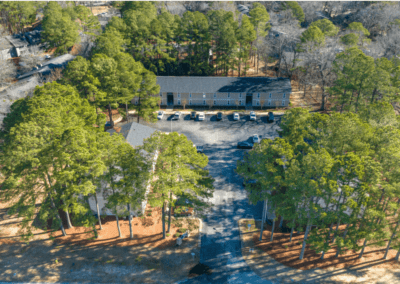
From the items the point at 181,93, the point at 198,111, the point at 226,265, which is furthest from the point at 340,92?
the point at 226,265

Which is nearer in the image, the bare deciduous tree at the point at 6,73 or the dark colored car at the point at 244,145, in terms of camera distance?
the dark colored car at the point at 244,145

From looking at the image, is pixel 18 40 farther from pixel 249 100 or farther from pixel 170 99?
pixel 249 100

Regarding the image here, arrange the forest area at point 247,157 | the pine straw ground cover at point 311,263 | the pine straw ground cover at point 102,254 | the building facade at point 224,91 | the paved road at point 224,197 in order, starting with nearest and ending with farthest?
the forest area at point 247,157 → the pine straw ground cover at point 311,263 → the pine straw ground cover at point 102,254 → the paved road at point 224,197 → the building facade at point 224,91

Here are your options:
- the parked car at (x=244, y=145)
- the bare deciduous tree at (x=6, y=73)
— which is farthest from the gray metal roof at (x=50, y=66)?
the parked car at (x=244, y=145)

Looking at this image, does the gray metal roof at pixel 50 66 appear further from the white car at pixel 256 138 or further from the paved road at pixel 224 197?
the white car at pixel 256 138

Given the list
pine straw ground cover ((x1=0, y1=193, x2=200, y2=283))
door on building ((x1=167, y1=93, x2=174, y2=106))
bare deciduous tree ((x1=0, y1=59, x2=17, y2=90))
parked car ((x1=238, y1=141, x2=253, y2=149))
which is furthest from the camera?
bare deciduous tree ((x1=0, y1=59, x2=17, y2=90))

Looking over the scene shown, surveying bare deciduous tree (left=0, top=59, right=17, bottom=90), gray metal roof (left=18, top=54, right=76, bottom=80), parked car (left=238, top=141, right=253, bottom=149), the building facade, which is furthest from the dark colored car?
bare deciduous tree (left=0, top=59, right=17, bottom=90)

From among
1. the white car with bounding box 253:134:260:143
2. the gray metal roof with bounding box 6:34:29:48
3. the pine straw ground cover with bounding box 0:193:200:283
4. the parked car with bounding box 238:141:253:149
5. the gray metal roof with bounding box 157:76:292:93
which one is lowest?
the pine straw ground cover with bounding box 0:193:200:283

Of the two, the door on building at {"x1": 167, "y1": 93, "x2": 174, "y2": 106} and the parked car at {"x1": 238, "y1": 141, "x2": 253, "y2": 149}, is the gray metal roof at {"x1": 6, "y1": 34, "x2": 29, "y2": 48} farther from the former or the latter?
the parked car at {"x1": 238, "y1": 141, "x2": 253, "y2": 149}
